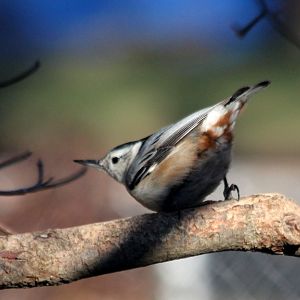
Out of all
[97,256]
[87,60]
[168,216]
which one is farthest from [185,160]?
[87,60]

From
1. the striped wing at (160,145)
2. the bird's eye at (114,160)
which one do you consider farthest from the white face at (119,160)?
the striped wing at (160,145)

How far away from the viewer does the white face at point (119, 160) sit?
11.3 feet

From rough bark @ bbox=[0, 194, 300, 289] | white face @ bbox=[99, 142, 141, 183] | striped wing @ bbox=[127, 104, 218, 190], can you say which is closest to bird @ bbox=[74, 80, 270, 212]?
striped wing @ bbox=[127, 104, 218, 190]

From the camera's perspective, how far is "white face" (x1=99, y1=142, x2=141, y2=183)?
136 inches

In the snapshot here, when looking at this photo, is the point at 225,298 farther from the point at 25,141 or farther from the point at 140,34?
the point at 140,34

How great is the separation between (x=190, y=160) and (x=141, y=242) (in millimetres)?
658

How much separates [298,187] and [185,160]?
9.41ft

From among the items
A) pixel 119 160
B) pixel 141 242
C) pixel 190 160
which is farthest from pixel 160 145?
pixel 141 242

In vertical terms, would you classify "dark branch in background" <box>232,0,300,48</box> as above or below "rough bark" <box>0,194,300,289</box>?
above

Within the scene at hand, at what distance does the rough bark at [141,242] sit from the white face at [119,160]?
3.07 feet

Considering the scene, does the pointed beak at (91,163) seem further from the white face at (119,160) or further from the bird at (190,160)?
the bird at (190,160)

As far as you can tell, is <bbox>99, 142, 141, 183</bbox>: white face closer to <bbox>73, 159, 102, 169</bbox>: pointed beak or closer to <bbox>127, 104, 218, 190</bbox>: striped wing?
<bbox>73, 159, 102, 169</bbox>: pointed beak

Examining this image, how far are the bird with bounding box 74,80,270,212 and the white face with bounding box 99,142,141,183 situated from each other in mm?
207

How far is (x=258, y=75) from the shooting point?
1286 centimetres
